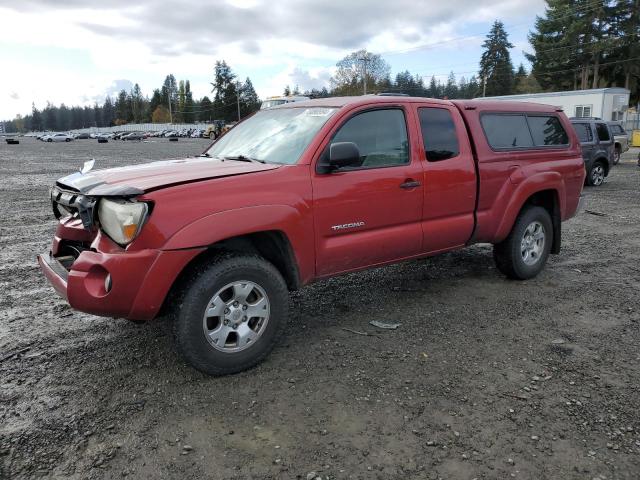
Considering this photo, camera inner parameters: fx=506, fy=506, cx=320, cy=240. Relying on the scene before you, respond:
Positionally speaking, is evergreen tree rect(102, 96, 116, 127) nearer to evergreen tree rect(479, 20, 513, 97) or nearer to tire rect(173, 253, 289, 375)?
evergreen tree rect(479, 20, 513, 97)

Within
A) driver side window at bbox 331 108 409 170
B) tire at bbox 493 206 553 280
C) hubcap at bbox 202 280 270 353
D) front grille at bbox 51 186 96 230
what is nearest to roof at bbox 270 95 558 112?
driver side window at bbox 331 108 409 170

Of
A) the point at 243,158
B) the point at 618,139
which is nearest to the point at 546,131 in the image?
the point at 243,158

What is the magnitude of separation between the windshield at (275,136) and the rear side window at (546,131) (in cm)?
275

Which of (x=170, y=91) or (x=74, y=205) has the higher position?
(x=170, y=91)

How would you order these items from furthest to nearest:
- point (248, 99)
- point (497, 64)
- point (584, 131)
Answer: point (248, 99) → point (497, 64) → point (584, 131)

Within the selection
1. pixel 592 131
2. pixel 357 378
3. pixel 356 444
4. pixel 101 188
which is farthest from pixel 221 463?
pixel 592 131

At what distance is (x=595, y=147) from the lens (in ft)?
44.8

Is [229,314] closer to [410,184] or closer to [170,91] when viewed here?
[410,184]

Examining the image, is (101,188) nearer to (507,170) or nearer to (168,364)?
(168,364)

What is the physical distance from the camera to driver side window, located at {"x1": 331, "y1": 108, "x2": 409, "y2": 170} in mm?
4105

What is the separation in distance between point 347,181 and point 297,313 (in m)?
1.46

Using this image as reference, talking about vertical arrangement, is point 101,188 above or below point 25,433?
above

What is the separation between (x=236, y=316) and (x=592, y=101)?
32.3m

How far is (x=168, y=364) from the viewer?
371 cm
